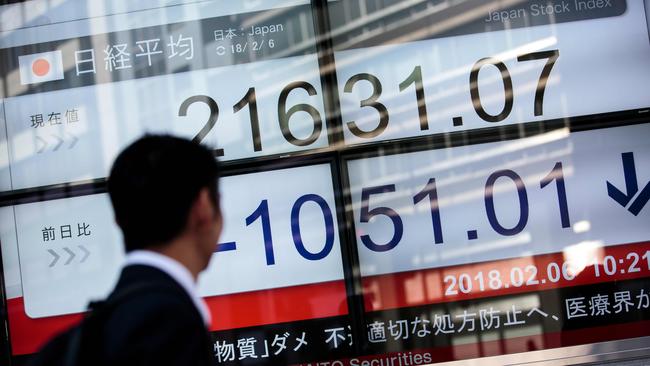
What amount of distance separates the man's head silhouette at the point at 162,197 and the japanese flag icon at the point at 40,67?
3143 millimetres

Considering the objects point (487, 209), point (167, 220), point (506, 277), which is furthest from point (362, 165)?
point (167, 220)

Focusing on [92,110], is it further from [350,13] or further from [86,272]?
[350,13]

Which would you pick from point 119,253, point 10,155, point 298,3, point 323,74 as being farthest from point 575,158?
point 10,155

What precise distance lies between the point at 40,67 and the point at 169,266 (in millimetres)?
3329

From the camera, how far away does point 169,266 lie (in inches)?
64.2

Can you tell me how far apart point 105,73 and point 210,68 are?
0.57 meters

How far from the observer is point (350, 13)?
15.0 ft

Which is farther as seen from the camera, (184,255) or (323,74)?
(323,74)

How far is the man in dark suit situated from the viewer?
1.51 m

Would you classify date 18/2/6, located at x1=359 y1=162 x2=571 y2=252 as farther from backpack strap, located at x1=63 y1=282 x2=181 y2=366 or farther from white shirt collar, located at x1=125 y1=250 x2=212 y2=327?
backpack strap, located at x1=63 y1=282 x2=181 y2=366

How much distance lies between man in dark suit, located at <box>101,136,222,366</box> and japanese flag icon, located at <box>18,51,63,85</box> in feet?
10.3

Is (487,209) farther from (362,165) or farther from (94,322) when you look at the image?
(94,322)

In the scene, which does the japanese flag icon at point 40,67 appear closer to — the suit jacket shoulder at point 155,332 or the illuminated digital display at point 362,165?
the illuminated digital display at point 362,165

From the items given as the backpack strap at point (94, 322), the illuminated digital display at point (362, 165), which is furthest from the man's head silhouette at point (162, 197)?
the illuminated digital display at point (362, 165)
